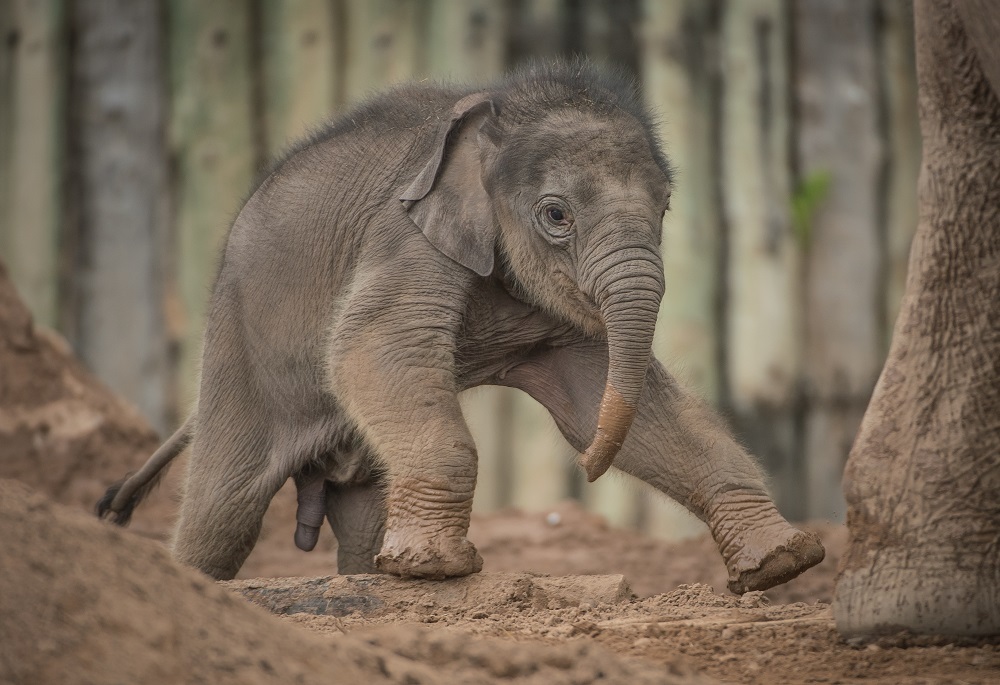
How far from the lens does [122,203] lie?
30.6 feet

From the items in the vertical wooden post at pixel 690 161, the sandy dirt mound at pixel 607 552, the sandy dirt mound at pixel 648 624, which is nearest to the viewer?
the sandy dirt mound at pixel 648 624

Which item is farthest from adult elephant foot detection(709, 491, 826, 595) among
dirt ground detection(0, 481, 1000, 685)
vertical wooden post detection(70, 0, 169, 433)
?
vertical wooden post detection(70, 0, 169, 433)

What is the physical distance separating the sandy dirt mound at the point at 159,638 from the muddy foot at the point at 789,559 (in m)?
1.84

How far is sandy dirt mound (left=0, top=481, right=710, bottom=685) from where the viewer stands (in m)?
2.75

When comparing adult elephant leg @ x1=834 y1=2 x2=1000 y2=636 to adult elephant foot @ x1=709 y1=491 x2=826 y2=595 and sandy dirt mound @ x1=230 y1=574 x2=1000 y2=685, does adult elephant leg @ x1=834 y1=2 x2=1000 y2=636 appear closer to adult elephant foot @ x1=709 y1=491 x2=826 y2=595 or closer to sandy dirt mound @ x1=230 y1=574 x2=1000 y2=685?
sandy dirt mound @ x1=230 y1=574 x2=1000 y2=685

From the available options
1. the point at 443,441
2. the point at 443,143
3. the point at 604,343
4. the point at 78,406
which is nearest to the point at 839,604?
the point at 443,441

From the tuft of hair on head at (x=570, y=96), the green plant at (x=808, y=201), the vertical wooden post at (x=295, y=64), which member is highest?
the vertical wooden post at (x=295, y=64)

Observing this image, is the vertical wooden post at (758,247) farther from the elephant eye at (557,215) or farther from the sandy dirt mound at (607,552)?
the elephant eye at (557,215)

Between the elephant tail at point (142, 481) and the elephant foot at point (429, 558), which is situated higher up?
the elephant tail at point (142, 481)

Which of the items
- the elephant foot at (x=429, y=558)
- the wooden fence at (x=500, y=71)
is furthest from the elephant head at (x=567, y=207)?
the wooden fence at (x=500, y=71)

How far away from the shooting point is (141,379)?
9.39 metres

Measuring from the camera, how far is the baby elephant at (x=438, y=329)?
196 inches

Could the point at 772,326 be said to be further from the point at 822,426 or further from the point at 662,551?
the point at 662,551

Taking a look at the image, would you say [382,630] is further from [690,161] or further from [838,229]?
[838,229]
